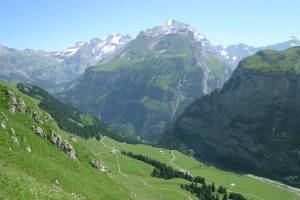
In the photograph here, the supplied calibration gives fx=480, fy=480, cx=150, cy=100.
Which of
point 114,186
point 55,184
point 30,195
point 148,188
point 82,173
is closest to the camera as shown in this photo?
point 30,195

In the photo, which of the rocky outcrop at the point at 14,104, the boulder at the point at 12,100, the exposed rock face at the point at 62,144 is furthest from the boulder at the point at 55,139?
the boulder at the point at 12,100

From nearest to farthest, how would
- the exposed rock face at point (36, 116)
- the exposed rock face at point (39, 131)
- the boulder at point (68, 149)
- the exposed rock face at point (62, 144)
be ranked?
the exposed rock face at point (39, 131) → the exposed rock face at point (62, 144) → the exposed rock face at point (36, 116) → the boulder at point (68, 149)

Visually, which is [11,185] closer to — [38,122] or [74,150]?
[38,122]

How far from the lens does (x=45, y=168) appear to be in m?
82.6

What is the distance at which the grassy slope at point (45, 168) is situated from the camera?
63.4 meters

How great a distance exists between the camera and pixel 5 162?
238 ft

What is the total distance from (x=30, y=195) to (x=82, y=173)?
4862 cm

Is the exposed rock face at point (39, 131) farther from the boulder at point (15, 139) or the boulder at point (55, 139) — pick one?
the boulder at point (15, 139)

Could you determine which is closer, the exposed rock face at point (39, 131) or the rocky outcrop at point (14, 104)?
the exposed rock face at point (39, 131)

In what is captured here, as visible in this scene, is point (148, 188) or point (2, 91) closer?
point (2, 91)

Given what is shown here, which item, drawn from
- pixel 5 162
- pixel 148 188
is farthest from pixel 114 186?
pixel 148 188

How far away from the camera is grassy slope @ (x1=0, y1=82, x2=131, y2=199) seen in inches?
2495

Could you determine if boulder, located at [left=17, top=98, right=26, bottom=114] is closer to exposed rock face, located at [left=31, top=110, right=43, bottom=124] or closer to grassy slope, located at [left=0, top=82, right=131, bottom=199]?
grassy slope, located at [left=0, top=82, right=131, bottom=199]

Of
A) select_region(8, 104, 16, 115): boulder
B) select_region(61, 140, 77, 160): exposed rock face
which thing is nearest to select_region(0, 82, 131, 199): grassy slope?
select_region(8, 104, 16, 115): boulder
